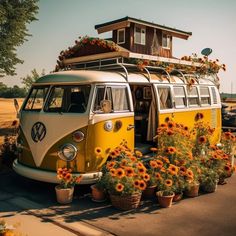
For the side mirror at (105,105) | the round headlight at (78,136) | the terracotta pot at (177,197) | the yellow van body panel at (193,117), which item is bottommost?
the terracotta pot at (177,197)

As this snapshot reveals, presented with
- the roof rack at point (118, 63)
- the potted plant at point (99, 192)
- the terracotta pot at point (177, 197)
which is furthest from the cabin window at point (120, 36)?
the potted plant at point (99, 192)

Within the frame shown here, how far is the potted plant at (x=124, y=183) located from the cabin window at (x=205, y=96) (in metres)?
5.18

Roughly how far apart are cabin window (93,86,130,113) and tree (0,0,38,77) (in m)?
19.9

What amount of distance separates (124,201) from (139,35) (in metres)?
22.9

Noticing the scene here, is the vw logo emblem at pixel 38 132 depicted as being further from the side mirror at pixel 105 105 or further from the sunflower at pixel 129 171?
the sunflower at pixel 129 171

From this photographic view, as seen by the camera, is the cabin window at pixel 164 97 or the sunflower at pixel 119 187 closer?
the sunflower at pixel 119 187

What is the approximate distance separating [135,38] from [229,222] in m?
22.9

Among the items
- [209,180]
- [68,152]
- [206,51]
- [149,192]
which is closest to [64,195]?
[68,152]

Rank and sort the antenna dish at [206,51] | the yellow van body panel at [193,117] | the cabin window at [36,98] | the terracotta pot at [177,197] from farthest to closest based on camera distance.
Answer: the antenna dish at [206,51]
the yellow van body panel at [193,117]
the cabin window at [36,98]
the terracotta pot at [177,197]

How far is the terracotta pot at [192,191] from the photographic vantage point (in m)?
6.74

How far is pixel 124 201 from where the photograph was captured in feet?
19.2

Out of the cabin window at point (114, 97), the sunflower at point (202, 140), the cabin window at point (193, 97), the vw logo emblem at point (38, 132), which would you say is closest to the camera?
the vw logo emblem at point (38, 132)

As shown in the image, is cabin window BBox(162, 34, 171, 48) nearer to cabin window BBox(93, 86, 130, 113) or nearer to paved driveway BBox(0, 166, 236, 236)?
cabin window BBox(93, 86, 130, 113)

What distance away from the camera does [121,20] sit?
25.6 m
